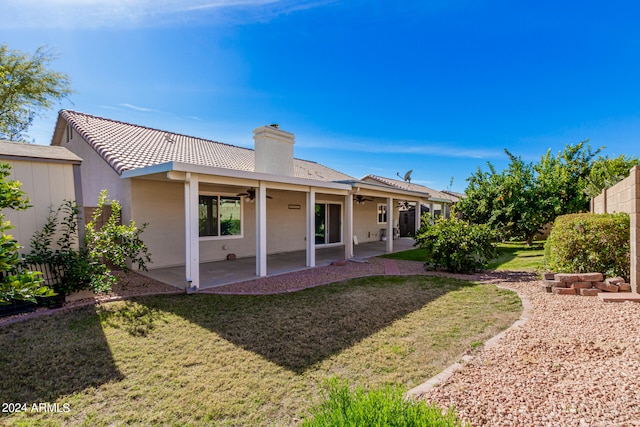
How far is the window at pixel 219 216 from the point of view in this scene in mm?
11000

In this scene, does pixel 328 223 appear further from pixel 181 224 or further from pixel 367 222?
pixel 181 224

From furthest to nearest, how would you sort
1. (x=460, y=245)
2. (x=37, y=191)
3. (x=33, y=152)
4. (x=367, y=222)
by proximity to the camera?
(x=367, y=222), (x=460, y=245), (x=33, y=152), (x=37, y=191)

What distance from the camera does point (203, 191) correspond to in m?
10.8

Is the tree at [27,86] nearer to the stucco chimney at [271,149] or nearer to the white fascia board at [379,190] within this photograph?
the stucco chimney at [271,149]

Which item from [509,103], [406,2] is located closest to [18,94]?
[406,2]

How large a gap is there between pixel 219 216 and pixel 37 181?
5789 mm

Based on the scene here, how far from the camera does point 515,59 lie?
42.8 feet

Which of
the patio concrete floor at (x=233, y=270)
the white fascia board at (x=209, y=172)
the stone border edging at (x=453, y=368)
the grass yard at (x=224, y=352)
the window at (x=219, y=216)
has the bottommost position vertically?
the grass yard at (x=224, y=352)

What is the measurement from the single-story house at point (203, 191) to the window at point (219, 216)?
37 mm

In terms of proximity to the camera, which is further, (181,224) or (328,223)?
(328,223)

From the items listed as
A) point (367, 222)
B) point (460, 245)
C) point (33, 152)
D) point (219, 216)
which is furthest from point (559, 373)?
point (367, 222)

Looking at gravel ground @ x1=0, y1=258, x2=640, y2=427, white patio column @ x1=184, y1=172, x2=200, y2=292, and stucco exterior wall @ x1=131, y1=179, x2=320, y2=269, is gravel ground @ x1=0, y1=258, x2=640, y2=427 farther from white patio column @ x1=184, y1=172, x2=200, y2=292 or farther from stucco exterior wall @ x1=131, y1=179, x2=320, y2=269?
stucco exterior wall @ x1=131, y1=179, x2=320, y2=269

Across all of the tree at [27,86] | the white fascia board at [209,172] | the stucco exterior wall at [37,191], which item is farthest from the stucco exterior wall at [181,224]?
the tree at [27,86]

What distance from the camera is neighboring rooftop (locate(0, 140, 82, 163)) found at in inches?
226
